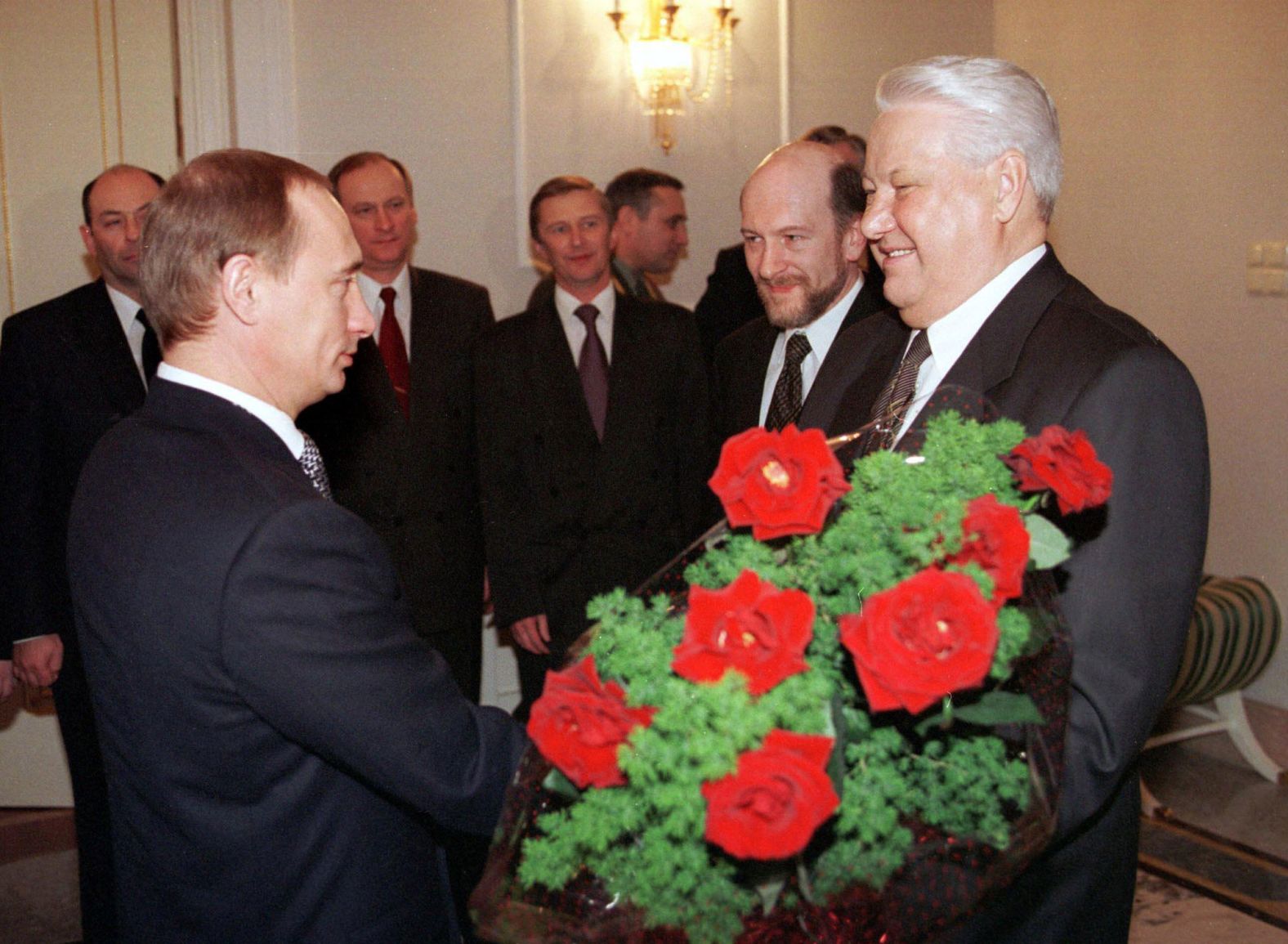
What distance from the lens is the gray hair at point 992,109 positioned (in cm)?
165

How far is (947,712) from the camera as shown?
96 centimetres

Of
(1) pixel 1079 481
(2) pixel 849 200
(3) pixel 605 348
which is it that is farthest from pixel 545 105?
(1) pixel 1079 481

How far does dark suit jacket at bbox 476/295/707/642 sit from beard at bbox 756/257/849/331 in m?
1.14

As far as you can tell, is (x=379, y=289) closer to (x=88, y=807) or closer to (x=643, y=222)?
(x=643, y=222)

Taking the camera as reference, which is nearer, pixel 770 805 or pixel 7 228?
pixel 770 805

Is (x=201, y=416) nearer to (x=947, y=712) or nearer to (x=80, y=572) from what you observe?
(x=80, y=572)

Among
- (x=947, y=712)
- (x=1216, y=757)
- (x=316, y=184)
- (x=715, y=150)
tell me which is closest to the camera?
(x=947, y=712)

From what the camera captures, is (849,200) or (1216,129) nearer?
(849,200)

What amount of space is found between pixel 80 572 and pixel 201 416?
0.24m

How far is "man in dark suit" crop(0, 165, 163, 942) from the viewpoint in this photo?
3090mm

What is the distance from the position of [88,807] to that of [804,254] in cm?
227

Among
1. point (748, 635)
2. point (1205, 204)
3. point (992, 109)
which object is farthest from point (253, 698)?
point (1205, 204)

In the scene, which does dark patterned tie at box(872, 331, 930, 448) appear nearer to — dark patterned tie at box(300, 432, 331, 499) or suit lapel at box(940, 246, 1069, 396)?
suit lapel at box(940, 246, 1069, 396)

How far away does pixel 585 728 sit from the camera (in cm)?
92
